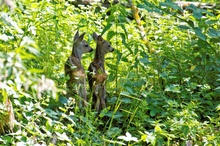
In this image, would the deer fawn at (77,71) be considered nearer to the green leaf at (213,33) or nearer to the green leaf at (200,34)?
→ the green leaf at (200,34)

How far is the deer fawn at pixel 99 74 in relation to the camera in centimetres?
388

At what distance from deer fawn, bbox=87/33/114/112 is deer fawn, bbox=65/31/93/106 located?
8 cm

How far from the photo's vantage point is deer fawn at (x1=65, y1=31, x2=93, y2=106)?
3.81 meters

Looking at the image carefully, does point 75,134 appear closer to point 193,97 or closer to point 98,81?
point 98,81

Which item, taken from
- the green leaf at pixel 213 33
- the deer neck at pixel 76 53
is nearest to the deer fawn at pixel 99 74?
the deer neck at pixel 76 53

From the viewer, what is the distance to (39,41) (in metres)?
4.44

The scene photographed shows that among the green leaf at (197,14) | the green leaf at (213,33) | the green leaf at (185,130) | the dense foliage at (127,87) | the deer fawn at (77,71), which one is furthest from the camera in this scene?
the green leaf at (213,33)

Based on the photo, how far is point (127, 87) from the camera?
→ 3980mm

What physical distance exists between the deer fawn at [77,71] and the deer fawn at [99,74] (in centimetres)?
8

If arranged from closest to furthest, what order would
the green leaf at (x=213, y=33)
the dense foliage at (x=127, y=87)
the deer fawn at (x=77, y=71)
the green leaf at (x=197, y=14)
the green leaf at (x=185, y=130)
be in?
the dense foliage at (x=127, y=87) < the green leaf at (x=185, y=130) < the deer fawn at (x=77, y=71) < the green leaf at (x=197, y=14) < the green leaf at (x=213, y=33)

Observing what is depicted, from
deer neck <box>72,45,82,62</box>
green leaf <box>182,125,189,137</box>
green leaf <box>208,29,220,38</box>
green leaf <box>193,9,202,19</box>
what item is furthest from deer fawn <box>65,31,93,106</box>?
green leaf <box>208,29,220,38</box>

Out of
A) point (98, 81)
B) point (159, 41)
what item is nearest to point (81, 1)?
point (159, 41)

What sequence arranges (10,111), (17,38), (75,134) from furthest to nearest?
(17,38) < (75,134) < (10,111)

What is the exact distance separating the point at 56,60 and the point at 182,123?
4.31 feet
